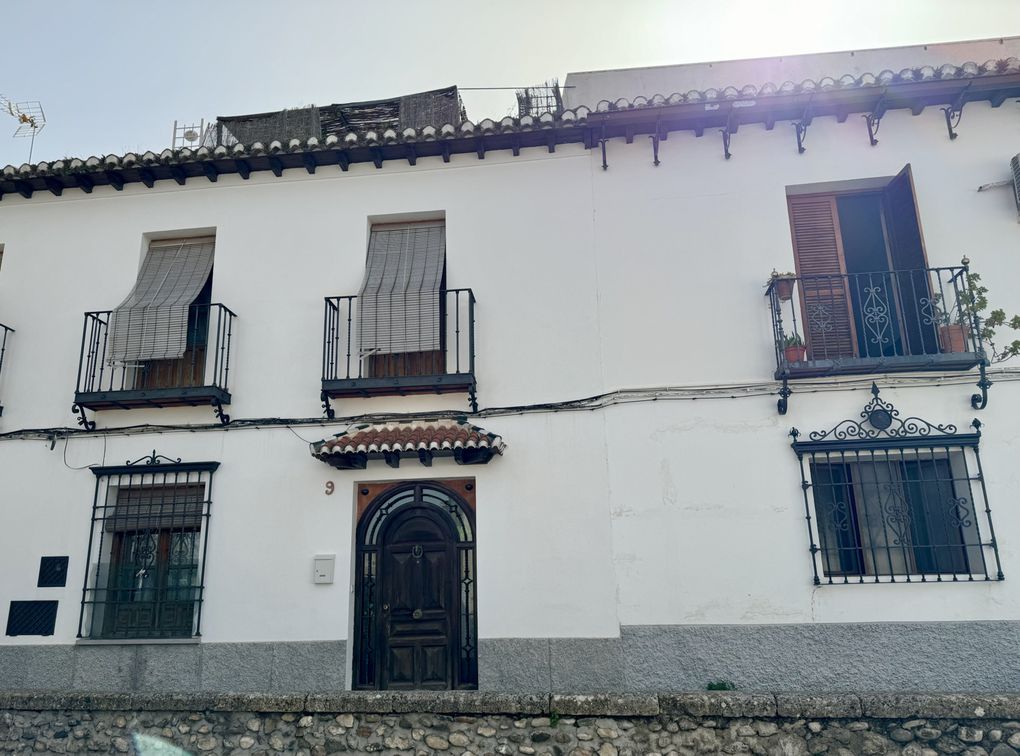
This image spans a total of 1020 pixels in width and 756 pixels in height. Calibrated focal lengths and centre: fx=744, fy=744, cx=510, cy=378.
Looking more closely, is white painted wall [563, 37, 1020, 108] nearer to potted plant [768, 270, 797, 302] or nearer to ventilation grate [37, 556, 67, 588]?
potted plant [768, 270, 797, 302]

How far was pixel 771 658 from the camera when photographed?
23.2 feet

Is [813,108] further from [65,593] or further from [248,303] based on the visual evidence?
[65,593]

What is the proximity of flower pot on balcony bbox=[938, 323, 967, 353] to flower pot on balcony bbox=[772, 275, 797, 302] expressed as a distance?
1.55 m

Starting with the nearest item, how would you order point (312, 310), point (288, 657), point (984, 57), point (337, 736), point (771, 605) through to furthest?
point (337, 736) → point (771, 605) → point (288, 657) → point (312, 310) → point (984, 57)

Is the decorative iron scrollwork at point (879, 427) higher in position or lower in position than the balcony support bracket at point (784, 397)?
lower

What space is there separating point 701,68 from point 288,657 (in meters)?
9.70

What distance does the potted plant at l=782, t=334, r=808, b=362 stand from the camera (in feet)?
24.6

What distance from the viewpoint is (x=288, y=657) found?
25.1 feet

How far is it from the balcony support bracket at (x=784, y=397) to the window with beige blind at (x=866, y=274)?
48cm

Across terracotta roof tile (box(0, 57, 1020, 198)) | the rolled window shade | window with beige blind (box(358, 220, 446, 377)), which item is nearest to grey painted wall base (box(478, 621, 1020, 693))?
window with beige blind (box(358, 220, 446, 377))

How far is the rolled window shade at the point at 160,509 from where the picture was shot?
8.23 meters

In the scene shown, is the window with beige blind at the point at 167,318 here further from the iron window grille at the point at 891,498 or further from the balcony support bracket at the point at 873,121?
the balcony support bracket at the point at 873,121

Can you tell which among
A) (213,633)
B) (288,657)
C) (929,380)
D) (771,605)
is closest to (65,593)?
(213,633)

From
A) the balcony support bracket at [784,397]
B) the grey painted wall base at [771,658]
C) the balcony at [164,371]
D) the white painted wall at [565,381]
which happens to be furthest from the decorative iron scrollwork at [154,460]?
the balcony support bracket at [784,397]
